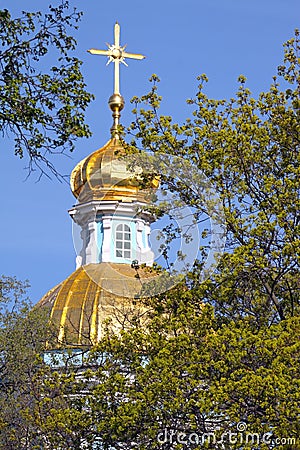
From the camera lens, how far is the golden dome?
95.7 feet

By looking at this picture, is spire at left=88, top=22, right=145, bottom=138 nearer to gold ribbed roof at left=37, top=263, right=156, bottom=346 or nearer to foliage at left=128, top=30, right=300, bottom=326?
gold ribbed roof at left=37, top=263, right=156, bottom=346

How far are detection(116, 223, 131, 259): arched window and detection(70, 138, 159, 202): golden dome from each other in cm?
102

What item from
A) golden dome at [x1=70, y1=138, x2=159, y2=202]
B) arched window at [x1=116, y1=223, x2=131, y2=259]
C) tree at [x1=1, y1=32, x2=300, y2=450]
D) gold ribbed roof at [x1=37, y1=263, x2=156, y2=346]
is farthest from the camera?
arched window at [x1=116, y1=223, x2=131, y2=259]

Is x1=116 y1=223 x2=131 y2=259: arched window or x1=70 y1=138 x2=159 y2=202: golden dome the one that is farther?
x1=116 y1=223 x2=131 y2=259: arched window

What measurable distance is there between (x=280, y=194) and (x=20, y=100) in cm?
488

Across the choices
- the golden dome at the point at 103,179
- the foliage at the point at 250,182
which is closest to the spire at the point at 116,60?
the golden dome at the point at 103,179

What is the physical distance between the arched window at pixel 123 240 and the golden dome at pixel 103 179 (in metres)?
1.02

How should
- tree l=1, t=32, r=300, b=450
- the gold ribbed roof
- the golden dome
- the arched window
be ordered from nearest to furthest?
→ tree l=1, t=32, r=300, b=450 → the gold ribbed roof → the golden dome → the arched window

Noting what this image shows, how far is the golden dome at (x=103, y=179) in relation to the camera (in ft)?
95.7

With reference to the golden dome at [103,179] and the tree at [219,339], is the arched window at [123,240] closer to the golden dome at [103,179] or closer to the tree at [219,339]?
the golden dome at [103,179]

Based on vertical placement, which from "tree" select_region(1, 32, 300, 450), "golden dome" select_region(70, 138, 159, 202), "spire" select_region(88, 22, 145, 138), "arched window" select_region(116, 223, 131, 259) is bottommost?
"tree" select_region(1, 32, 300, 450)

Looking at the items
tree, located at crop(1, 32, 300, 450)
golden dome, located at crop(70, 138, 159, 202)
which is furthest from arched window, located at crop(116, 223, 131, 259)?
tree, located at crop(1, 32, 300, 450)

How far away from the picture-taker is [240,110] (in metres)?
13.4

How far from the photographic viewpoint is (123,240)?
30.7 m
